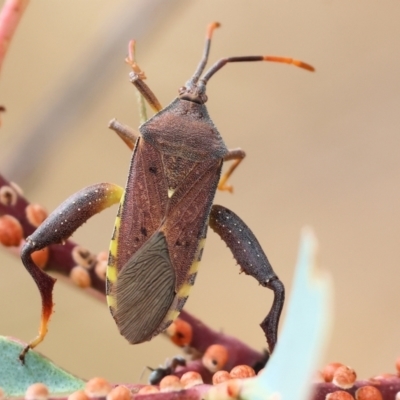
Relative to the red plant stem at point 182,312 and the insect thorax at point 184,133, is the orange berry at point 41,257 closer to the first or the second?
the red plant stem at point 182,312

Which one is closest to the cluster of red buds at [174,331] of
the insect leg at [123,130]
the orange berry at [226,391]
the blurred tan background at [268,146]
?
the orange berry at [226,391]

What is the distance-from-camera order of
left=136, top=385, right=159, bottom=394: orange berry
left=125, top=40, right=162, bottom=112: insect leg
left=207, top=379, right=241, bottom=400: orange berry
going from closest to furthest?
1. left=207, top=379, right=241, bottom=400: orange berry
2. left=136, top=385, right=159, bottom=394: orange berry
3. left=125, top=40, right=162, bottom=112: insect leg

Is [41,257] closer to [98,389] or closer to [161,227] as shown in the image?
[161,227]

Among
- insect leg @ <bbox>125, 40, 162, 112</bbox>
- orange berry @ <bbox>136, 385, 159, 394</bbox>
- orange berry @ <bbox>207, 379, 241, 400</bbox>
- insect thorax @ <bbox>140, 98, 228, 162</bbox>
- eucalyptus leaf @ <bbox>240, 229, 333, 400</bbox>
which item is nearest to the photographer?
eucalyptus leaf @ <bbox>240, 229, 333, 400</bbox>

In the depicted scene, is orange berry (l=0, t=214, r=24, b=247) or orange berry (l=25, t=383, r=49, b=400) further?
orange berry (l=0, t=214, r=24, b=247)

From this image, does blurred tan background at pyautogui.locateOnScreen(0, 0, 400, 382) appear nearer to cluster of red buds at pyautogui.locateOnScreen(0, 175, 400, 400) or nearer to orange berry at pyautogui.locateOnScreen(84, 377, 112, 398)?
cluster of red buds at pyautogui.locateOnScreen(0, 175, 400, 400)

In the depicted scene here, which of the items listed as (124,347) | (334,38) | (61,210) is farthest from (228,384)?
(334,38)

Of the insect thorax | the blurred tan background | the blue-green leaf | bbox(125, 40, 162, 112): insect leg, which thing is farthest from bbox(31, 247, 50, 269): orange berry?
the blurred tan background

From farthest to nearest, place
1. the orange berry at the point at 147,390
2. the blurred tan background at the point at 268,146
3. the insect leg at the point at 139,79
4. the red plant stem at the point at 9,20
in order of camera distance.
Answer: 1. the blurred tan background at the point at 268,146
2. the insect leg at the point at 139,79
3. the red plant stem at the point at 9,20
4. the orange berry at the point at 147,390
